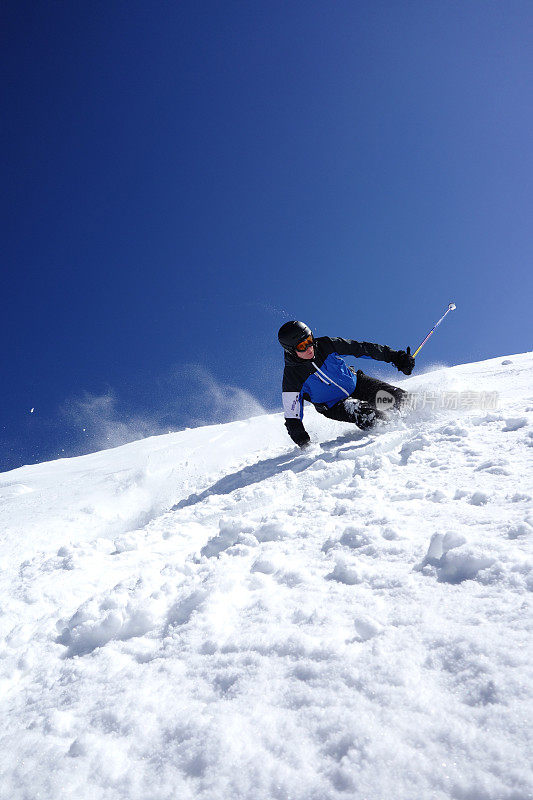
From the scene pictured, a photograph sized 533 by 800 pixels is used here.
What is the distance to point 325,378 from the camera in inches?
205

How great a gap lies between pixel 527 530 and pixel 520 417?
1.87m


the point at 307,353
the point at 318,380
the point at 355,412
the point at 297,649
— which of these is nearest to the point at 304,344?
the point at 307,353

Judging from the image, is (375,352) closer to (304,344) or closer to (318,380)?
(318,380)

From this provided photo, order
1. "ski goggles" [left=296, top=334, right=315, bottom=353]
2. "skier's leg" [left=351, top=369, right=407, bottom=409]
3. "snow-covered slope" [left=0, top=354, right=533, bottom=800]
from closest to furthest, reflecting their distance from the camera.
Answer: "snow-covered slope" [left=0, top=354, right=533, bottom=800] < "skier's leg" [left=351, top=369, right=407, bottom=409] < "ski goggles" [left=296, top=334, right=315, bottom=353]

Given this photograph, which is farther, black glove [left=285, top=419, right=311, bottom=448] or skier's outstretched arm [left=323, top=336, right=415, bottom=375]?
skier's outstretched arm [left=323, top=336, right=415, bottom=375]

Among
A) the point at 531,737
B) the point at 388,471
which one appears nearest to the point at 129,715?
the point at 531,737

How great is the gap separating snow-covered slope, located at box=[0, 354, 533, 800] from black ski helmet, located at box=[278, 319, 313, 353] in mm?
2283

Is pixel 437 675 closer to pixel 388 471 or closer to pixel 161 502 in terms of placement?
pixel 388 471

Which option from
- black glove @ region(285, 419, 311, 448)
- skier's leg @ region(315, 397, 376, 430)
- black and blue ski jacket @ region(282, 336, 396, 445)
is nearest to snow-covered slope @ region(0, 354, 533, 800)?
skier's leg @ region(315, 397, 376, 430)

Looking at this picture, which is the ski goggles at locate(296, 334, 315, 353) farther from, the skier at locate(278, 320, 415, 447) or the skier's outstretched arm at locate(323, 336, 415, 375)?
the skier's outstretched arm at locate(323, 336, 415, 375)

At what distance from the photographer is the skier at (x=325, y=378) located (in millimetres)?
5035

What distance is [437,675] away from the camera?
3.93ft

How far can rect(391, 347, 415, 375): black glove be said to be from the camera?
17.0ft

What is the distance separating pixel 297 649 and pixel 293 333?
3.92m
